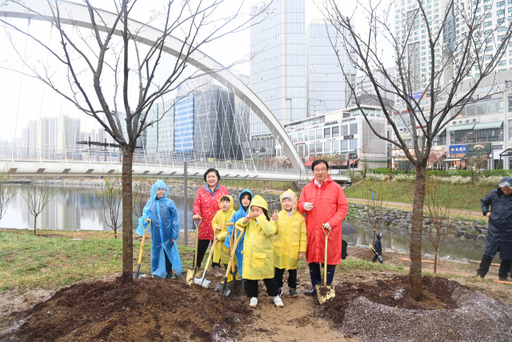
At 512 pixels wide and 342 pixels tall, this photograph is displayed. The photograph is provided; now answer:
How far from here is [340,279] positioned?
428 cm

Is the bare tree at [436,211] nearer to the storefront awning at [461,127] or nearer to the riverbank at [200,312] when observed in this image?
the riverbank at [200,312]

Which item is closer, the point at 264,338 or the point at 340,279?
the point at 264,338

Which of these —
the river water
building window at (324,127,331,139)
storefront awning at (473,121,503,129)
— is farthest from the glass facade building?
building window at (324,127,331,139)

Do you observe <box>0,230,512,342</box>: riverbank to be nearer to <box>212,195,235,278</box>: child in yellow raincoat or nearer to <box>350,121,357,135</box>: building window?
<box>212,195,235,278</box>: child in yellow raincoat

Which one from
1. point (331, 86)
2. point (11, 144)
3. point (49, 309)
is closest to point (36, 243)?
point (49, 309)

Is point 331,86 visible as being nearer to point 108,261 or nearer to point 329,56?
point 329,56

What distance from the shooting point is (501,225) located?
4.23 m

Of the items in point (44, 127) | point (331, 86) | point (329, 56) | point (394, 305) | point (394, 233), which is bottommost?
point (394, 233)

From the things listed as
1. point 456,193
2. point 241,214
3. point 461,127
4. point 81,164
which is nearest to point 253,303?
point 241,214

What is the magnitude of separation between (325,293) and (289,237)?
71cm

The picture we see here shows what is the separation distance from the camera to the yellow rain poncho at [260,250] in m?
3.21

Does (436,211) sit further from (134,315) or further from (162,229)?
(134,315)

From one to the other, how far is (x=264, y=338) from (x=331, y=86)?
74.6 metres

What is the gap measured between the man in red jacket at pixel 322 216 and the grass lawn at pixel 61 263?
5.46 feet
